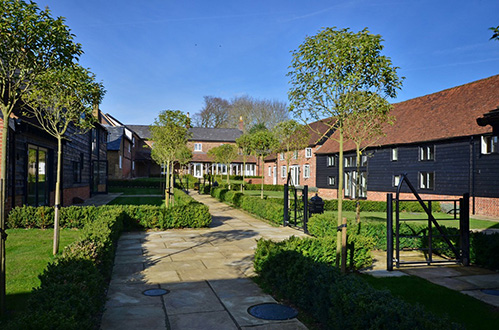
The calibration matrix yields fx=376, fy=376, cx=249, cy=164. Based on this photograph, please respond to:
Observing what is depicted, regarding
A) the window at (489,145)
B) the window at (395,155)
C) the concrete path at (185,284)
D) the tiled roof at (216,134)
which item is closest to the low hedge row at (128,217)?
the concrete path at (185,284)

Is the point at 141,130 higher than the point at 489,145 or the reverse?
higher

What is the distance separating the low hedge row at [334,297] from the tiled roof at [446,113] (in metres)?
17.8

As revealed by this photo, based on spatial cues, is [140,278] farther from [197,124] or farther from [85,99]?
[197,124]

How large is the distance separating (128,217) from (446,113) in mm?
20245

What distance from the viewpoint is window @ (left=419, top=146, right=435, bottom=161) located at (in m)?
23.1

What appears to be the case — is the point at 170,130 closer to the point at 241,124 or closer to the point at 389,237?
the point at 389,237

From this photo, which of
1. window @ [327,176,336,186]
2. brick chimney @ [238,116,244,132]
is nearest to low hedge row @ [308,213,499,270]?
window @ [327,176,336,186]

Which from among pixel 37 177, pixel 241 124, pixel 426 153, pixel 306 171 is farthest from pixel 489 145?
pixel 241 124

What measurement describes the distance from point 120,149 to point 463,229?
3716cm

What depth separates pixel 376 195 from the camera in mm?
27406

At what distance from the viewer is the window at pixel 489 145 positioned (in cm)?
1919

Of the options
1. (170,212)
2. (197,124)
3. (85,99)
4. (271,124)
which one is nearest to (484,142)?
(170,212)

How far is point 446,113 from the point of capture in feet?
77.4

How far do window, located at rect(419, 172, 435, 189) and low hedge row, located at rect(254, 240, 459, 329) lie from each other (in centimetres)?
1916
